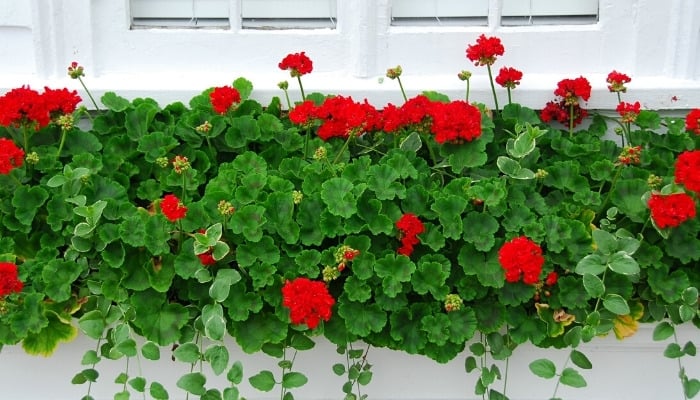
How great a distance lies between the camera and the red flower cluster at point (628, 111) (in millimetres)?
1750

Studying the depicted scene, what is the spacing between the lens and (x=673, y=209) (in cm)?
146

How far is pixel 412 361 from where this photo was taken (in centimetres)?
162

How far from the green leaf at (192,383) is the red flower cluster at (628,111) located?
1.18 meters

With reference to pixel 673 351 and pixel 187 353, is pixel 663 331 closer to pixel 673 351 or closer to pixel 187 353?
pixel 673 351

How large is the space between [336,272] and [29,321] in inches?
25.5

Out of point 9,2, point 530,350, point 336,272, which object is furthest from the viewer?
point 9,2

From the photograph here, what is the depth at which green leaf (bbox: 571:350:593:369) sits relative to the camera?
1.50m

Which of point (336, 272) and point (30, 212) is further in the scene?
point (30, 212)

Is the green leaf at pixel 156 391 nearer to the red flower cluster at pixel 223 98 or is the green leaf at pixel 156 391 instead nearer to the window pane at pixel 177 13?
the red flower cluster at pixel 223 98

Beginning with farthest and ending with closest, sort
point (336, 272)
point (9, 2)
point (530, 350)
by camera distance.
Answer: point (9, 2) < point (530, 350) < point (336, 272)

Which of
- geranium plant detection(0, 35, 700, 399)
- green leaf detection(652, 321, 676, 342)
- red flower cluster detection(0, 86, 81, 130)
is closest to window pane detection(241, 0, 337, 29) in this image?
geranium plant detection(0, 35, 700, 399)

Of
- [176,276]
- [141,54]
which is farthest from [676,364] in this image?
[141,54]

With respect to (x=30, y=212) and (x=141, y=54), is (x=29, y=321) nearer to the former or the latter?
(x=30, y=212)

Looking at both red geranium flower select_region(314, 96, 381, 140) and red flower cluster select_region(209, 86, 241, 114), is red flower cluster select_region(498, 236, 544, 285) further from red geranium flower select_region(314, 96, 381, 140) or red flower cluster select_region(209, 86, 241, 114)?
red flower cluster select_region(209, 86, 241, 114)
